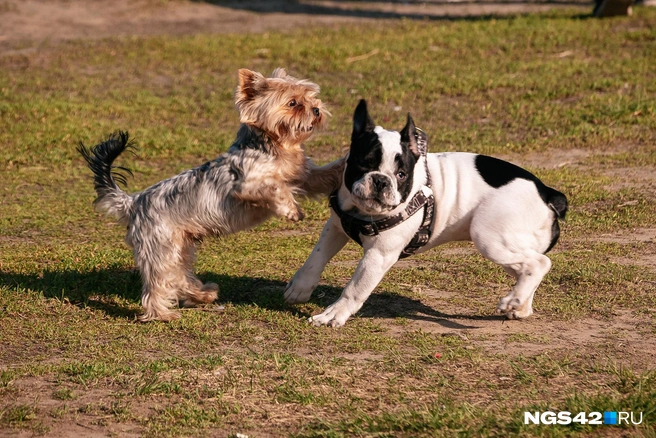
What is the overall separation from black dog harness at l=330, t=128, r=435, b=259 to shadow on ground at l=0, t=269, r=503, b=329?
1.94ft

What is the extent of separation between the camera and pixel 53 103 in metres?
12.6

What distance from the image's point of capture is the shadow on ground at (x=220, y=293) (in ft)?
21.4

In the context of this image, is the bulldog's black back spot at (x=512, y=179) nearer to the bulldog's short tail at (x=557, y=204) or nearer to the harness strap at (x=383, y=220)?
the bulldog's short tail at (x=557, y=204)

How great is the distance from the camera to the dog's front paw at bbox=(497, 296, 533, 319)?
6066 mm

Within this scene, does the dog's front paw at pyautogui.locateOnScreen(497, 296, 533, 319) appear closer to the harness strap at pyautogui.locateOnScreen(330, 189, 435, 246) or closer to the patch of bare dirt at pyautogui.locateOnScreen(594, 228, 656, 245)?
the harness strap at pyautogui.locateOnScreen(330, 189, 435, 246)

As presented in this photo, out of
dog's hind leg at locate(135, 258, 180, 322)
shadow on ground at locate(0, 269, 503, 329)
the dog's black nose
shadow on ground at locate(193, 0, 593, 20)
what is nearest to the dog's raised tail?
dog's hind leg at locate(135, 258, 180, 322)

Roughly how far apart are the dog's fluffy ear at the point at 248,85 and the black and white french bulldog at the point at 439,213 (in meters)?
0.76

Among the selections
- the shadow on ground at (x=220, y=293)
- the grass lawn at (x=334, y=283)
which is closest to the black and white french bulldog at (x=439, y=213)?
the grass lawn at (x=334, y=283)

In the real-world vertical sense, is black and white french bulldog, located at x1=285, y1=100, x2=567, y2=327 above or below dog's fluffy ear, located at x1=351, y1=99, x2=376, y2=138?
below

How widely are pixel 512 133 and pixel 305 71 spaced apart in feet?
13.4

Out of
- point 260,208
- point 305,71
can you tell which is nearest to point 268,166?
point 260,208

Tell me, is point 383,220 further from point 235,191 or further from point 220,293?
point 220,293

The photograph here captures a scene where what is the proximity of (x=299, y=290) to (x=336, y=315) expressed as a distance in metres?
0.43

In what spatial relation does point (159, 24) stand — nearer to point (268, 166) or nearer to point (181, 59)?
point (181, 59)
